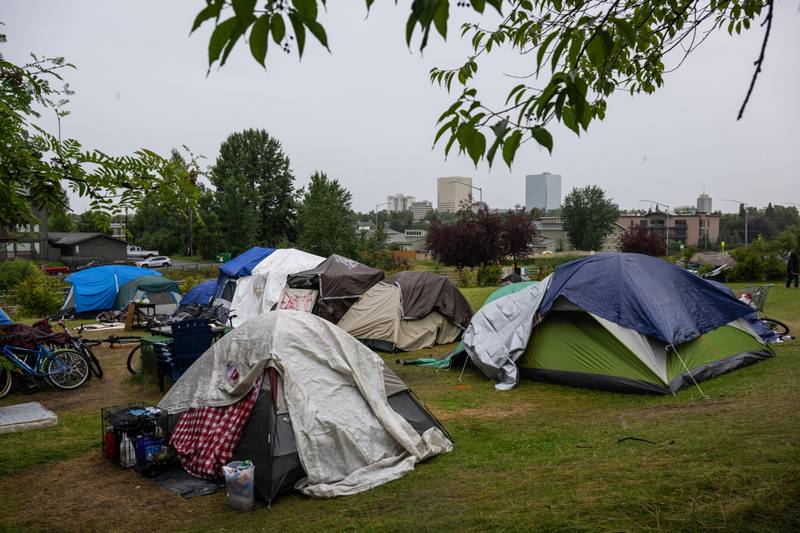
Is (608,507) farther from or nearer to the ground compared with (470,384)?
farther from the ground

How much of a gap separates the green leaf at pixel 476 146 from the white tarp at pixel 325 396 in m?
4.01

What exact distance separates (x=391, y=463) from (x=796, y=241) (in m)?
30.4

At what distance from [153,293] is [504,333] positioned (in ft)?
41.5

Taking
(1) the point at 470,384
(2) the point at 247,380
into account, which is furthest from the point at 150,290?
(2) the point at 247,380

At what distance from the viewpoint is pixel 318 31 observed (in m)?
1.68

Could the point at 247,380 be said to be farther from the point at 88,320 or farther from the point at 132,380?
the point at 88,320

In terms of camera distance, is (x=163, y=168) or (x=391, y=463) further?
(x=391, y=463)

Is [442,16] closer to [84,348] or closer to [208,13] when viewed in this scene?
[208,13]

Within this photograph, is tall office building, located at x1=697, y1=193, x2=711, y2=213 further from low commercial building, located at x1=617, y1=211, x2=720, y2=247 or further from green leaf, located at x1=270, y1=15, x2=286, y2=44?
green leaf, located at x1=270, y1=15, x2=286, y2=44

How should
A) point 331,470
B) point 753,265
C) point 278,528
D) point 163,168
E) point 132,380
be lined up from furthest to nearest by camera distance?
point 753,265 < point 132,380 < point 331,470 < point 278,528 < point 163,168

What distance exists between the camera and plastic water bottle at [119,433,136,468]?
6449 mm

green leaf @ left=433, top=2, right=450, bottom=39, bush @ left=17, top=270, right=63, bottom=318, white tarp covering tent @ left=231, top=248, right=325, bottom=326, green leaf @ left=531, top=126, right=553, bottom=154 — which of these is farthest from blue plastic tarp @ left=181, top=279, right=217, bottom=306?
green leaf @ left=433, top=2, right=450, bottom=39

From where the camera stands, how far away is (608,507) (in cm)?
405

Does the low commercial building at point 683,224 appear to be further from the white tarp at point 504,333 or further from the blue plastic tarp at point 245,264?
the white tarp at point 504,333
